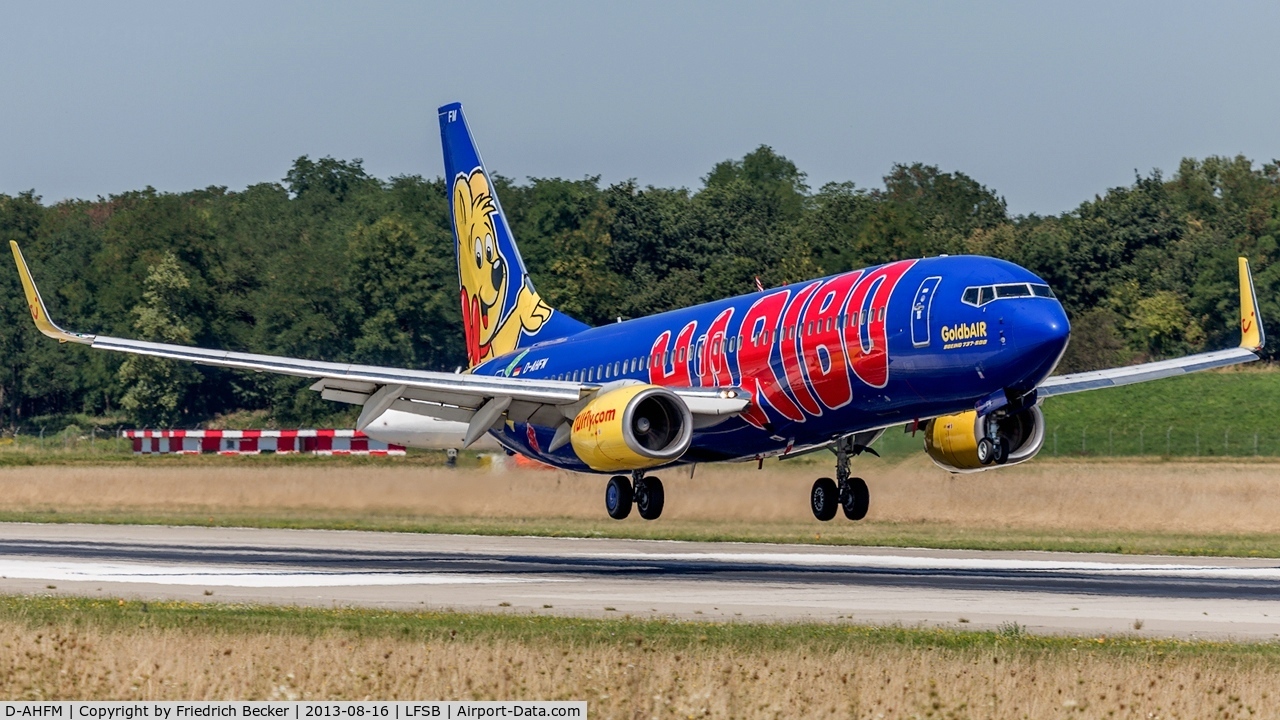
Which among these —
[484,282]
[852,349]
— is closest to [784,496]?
[484,282]

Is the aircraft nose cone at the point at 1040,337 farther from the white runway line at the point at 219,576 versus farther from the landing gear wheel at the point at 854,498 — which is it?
the white runway line at the point at 219,576

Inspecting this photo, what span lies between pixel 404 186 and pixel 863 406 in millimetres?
130411

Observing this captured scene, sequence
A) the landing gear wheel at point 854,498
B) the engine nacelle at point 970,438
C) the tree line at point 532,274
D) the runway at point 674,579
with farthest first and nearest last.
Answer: the tree line at point 532,274, the landing gear wheel at point 854,498, the engine nacelle at point 970,438, the runway at point 674,579

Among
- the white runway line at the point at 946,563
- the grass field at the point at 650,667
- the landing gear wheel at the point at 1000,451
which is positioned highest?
the landing gear wheel at the point at 1000,451

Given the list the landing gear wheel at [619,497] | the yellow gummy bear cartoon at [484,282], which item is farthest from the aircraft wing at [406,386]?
the yellow gummy bear cartoon at [484,282]

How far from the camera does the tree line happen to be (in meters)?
109

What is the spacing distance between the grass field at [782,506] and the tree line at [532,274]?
120ft

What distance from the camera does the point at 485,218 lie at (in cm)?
5219

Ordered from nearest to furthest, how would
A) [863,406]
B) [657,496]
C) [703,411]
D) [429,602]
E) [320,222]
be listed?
[429,602] → [863,406] → [703,411] → [657,496] → [320,222]

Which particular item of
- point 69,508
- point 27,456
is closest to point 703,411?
point 69,508

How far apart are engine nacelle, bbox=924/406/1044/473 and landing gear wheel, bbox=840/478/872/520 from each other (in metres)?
1.75

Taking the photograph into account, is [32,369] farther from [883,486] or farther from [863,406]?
Result: [863,406]

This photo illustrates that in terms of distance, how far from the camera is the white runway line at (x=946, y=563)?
39156 mm

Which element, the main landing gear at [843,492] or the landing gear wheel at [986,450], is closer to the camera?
the landing gear wheel at [986,450]
